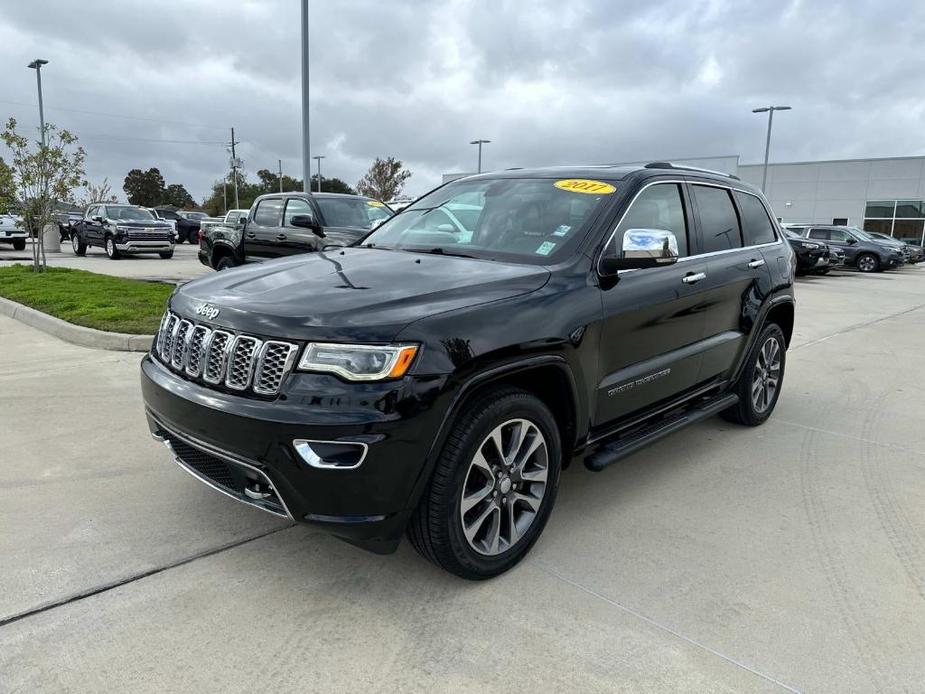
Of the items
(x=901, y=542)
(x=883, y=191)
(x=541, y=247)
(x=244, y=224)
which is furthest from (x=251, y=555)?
(x=883, y=191)

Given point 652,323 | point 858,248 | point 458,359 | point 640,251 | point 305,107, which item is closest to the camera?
point 458,359

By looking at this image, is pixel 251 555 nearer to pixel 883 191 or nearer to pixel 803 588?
pixel 803 588

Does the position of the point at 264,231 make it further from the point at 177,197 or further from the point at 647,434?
the point at 177,197

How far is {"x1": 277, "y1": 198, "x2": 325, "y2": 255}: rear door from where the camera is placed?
10117 millimetres

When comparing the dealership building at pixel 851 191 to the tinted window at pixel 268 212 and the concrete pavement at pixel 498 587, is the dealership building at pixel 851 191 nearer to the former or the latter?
the tinted window at pixel 268 212

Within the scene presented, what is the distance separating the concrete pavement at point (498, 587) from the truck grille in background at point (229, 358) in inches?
33.7

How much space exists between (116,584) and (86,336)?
4953 mm

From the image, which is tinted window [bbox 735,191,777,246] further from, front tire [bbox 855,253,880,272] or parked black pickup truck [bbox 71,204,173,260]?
front tire [bbox 855,253,880,272]

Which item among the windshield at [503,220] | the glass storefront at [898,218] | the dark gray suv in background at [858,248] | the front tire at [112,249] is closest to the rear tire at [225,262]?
the windshield at [503,220]

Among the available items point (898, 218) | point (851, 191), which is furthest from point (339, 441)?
point (851, 191)

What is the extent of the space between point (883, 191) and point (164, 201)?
257 feet

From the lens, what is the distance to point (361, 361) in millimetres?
2455

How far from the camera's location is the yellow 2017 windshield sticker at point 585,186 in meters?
3.61

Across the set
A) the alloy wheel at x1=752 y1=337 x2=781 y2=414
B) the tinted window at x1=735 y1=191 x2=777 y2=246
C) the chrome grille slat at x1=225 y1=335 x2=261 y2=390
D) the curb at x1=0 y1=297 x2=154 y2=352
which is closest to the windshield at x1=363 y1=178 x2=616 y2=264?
the chrome grille slat at x1=225 y1=335 x2=261 y2=390
